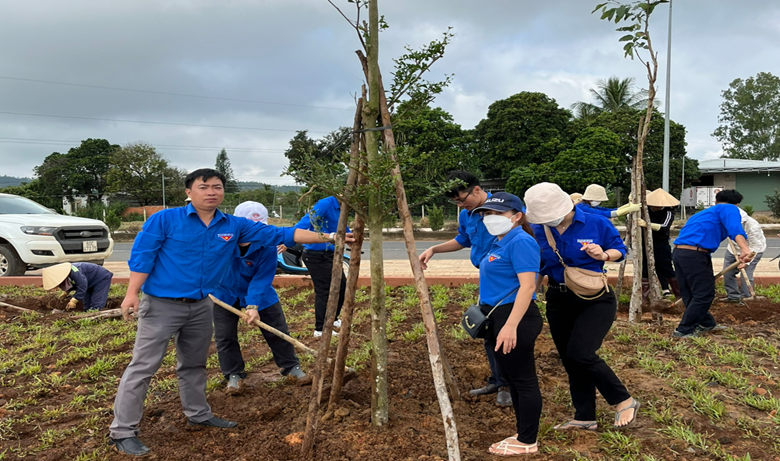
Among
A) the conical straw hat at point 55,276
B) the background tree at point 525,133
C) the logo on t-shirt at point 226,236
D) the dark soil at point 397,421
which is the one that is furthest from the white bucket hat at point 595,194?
the background tree at point 525,133

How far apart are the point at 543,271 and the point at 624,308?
403 centimetres

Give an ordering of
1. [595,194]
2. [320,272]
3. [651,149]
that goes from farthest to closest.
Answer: [651,149]
[595,194]
[320,272]

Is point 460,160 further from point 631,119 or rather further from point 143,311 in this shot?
point 143,311

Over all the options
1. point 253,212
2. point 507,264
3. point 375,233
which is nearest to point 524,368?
point 507,264

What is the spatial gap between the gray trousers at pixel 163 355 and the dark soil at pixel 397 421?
19 cm

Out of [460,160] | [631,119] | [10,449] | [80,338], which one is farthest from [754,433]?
[631,119]

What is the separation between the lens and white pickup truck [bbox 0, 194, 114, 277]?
9211 mm

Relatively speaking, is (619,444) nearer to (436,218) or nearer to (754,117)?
(436,218)

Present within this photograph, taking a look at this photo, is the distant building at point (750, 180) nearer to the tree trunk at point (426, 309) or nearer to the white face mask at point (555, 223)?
the white face mask at point (555, 223)

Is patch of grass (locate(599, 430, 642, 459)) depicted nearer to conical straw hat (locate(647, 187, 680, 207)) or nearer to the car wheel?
conical straw hat (locate(647, 187, 680, 207))

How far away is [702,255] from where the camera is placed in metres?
5.20

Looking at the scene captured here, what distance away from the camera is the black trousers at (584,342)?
309cm

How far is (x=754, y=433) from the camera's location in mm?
3160

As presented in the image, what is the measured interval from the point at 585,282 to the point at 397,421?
1401 mm
